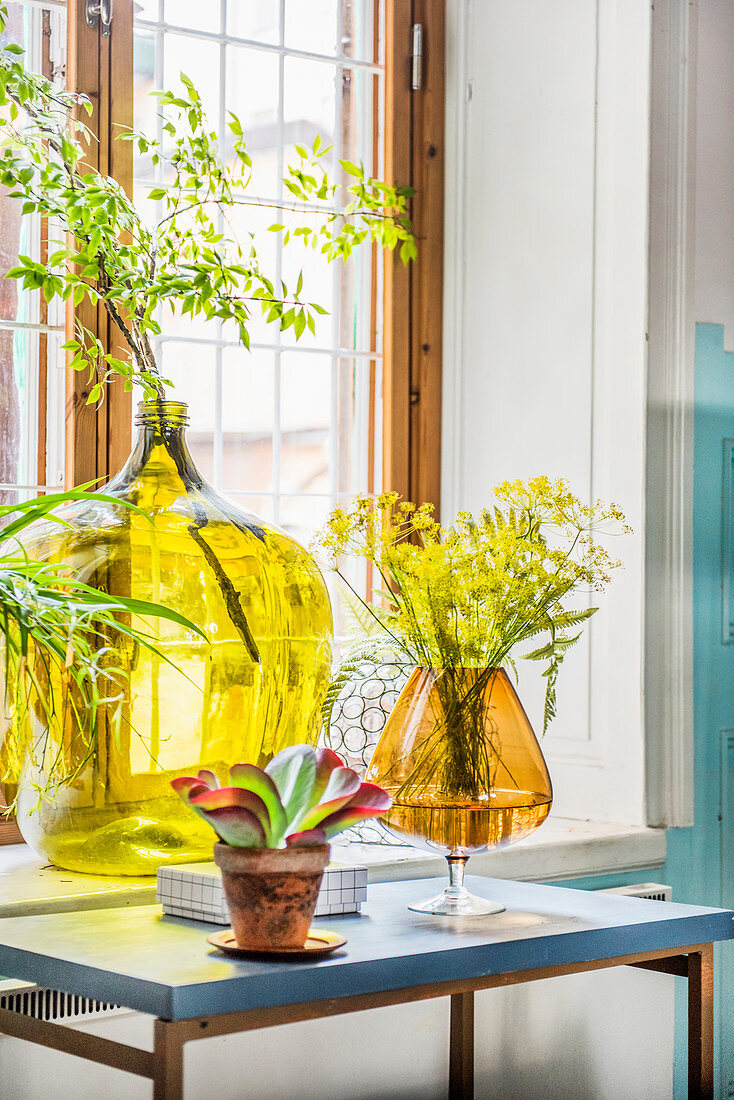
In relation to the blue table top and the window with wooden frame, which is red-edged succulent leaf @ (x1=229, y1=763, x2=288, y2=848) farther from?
the window with wooden frame

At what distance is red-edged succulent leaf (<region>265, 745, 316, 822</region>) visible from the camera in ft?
3.95

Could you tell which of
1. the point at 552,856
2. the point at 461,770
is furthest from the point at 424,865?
the point at 461,770

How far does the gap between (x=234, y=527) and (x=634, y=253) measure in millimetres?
935

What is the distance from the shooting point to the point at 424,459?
248cm

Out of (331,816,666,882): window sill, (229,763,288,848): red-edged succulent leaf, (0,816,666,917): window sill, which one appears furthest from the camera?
(331,816,666,882): window sill

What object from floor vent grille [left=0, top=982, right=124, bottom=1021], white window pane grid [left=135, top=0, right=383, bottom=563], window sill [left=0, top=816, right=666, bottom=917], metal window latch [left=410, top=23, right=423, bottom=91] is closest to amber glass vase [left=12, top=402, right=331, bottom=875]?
window sill [left=0, top=816, right=666, bottom=917]

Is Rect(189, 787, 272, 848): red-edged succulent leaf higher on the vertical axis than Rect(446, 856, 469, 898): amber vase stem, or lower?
higher

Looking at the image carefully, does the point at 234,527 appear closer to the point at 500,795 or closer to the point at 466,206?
the point at 500,795

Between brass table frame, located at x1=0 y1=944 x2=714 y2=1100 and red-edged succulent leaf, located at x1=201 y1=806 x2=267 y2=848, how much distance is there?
143 mm

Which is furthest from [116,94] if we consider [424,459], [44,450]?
[424,459]

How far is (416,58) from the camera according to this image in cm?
248

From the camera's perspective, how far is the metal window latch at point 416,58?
2.47 m

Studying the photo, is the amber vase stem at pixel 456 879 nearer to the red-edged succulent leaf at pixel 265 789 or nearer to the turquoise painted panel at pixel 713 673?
the red-edged succulent leaf at pixel 265 789

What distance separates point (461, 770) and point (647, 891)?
0.81 meters
